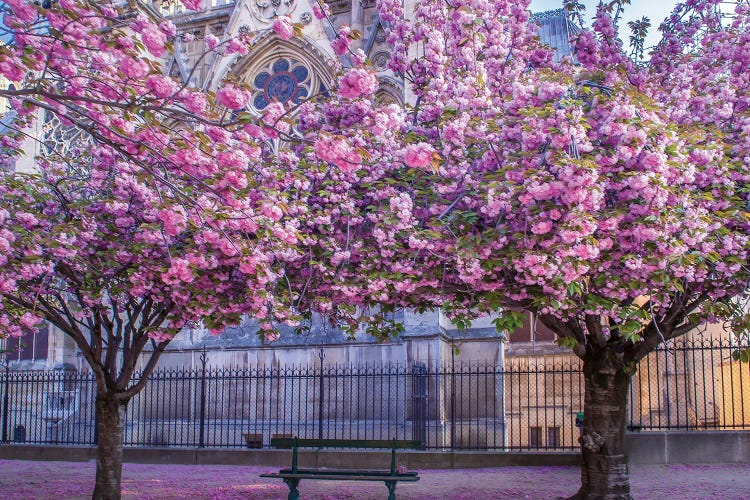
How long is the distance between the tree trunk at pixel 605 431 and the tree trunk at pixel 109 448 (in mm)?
6277

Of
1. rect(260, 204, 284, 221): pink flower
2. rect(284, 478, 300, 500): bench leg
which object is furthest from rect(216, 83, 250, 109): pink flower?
rect(284, 478, 300, 500): bench leg

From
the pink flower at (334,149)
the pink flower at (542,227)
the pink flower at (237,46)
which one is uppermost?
the pink flower at (237,46)

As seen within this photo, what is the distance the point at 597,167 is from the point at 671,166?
2.81 feet

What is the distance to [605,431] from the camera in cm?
1059

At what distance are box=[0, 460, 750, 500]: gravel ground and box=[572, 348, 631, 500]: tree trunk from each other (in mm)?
1437

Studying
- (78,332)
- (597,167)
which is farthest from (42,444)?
(597,167)

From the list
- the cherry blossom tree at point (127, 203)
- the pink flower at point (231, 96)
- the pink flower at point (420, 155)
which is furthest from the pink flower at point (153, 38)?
the pink flower at point (420, 155)

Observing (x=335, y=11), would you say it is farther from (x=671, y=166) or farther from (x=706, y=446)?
(x=671, y=166)

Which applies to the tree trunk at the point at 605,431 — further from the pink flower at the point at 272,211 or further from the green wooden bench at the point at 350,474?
the pink flower at the point at 272,211

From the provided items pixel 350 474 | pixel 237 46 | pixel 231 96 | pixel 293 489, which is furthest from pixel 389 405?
pixel 231 96

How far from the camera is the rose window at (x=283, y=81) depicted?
87.7 ft

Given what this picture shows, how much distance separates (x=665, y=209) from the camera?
27.6ft

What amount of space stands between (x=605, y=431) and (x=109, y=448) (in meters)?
6.74

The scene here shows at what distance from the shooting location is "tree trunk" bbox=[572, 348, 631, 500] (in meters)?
10.5
